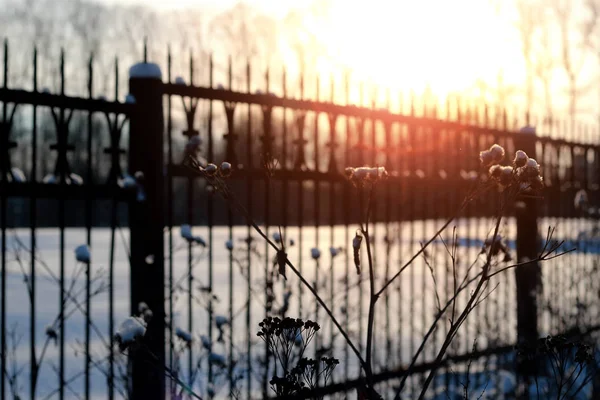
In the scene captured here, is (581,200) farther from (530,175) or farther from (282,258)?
(282,258)

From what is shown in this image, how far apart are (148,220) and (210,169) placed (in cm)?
180

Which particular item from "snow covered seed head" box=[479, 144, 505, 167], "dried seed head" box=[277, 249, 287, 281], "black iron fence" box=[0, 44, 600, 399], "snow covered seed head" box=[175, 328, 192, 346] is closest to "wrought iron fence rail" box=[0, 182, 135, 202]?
"black iron fence" box=[0, 44, 600, 399]

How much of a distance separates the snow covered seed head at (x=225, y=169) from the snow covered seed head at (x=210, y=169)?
0.07 m

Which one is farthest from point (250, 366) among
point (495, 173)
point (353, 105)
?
point (495, 173)

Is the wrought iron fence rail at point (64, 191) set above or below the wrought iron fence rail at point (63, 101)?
below

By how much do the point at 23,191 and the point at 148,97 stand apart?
857 millimetres

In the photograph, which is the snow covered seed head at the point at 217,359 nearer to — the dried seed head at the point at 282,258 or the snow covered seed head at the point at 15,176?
the snow covered seed head at the point at 15,176

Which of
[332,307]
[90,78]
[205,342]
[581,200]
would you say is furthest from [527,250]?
[90,78]

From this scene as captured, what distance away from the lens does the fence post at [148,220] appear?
399cm

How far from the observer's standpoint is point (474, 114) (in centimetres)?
652

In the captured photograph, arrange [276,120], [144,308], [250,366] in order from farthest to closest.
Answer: [276,120]
[250,366]
[144,308]

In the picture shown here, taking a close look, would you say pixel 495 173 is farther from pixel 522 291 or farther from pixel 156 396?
pixel 522 291

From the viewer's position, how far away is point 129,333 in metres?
2.68

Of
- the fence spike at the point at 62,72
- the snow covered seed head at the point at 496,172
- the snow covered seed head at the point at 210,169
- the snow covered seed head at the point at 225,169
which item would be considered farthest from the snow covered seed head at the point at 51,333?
the snow covered seed head at the point at 496,172
